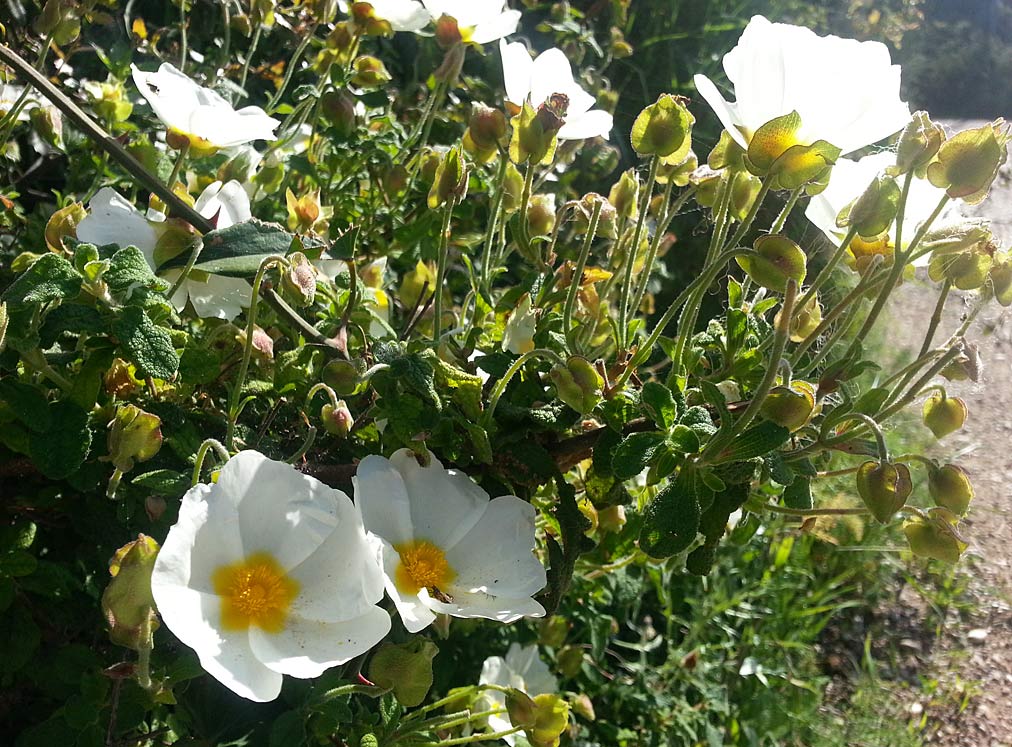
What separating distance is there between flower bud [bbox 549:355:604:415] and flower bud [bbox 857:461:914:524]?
0.20 m

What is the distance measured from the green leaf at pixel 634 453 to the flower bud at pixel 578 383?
37 millimetres

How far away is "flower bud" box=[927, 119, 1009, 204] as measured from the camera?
1.85ft

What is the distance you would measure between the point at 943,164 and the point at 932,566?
2.09m

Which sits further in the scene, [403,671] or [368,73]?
[368,73]

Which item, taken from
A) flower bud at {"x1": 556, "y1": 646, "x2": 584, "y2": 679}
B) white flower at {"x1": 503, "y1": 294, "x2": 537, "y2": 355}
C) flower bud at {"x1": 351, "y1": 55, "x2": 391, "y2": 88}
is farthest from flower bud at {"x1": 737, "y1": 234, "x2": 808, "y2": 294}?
flower bud at {"x1": 556, "y1": 646, "x2": 584, "y2": 679}

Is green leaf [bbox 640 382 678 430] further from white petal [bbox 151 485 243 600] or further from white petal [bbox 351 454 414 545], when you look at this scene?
white petal [bbox 151 485 243 600]

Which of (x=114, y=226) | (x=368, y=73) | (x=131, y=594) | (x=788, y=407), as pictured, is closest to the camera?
(x=131, y=594)

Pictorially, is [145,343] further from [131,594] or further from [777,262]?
[777,262]

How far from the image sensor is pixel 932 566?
2363mm

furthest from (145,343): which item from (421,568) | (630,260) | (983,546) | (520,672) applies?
(983,546)

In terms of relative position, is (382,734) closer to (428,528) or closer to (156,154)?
(428,528)

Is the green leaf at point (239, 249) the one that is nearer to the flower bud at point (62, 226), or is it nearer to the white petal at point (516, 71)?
the flower bud at point (62, 226)

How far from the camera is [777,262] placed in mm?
589

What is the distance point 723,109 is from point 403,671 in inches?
18.2
